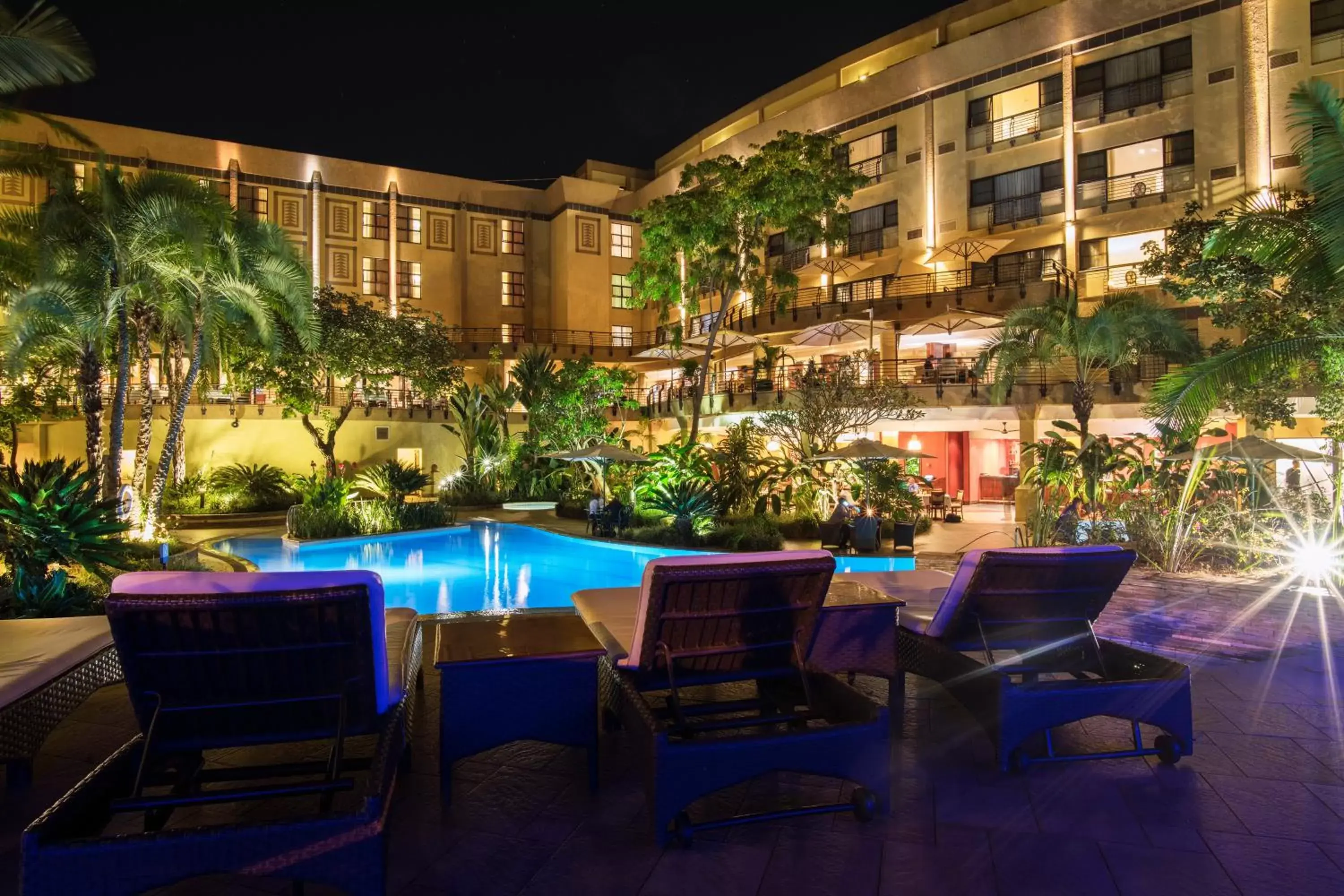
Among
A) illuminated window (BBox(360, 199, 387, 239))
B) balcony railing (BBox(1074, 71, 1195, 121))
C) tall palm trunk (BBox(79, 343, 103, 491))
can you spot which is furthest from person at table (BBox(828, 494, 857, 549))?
illuminated window (BBox(360, 199, 387, 239))

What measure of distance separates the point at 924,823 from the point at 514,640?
1.83m

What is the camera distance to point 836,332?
79.5 feet

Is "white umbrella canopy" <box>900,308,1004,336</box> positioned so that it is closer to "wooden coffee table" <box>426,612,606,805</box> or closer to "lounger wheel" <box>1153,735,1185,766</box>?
"lounger wheel" <box>1153,735,1185,766</box>

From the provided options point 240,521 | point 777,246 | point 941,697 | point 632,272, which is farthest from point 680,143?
point 941,697

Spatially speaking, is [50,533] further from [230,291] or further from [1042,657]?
[1042,657]

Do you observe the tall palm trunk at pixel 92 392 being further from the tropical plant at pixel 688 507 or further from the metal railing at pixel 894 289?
the metal railing at pixel 894 289

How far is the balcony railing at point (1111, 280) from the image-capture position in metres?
21.5

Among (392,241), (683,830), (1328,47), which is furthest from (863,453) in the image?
(392,241)

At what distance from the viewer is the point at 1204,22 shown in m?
20.6

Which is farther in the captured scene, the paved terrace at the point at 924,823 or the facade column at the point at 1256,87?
the facade column at the point at 1256,87

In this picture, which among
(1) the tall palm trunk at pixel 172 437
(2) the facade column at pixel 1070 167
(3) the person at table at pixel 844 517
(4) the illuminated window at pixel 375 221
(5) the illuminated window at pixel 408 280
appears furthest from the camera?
(5) the illuminated window at pixel 408 280

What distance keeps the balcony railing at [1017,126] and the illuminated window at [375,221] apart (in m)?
22.7

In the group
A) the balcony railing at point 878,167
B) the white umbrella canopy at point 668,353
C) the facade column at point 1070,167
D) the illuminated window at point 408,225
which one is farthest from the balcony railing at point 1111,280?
the illuminated window at point 408,225

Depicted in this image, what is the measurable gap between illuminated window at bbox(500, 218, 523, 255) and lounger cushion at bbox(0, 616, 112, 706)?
108 feet
